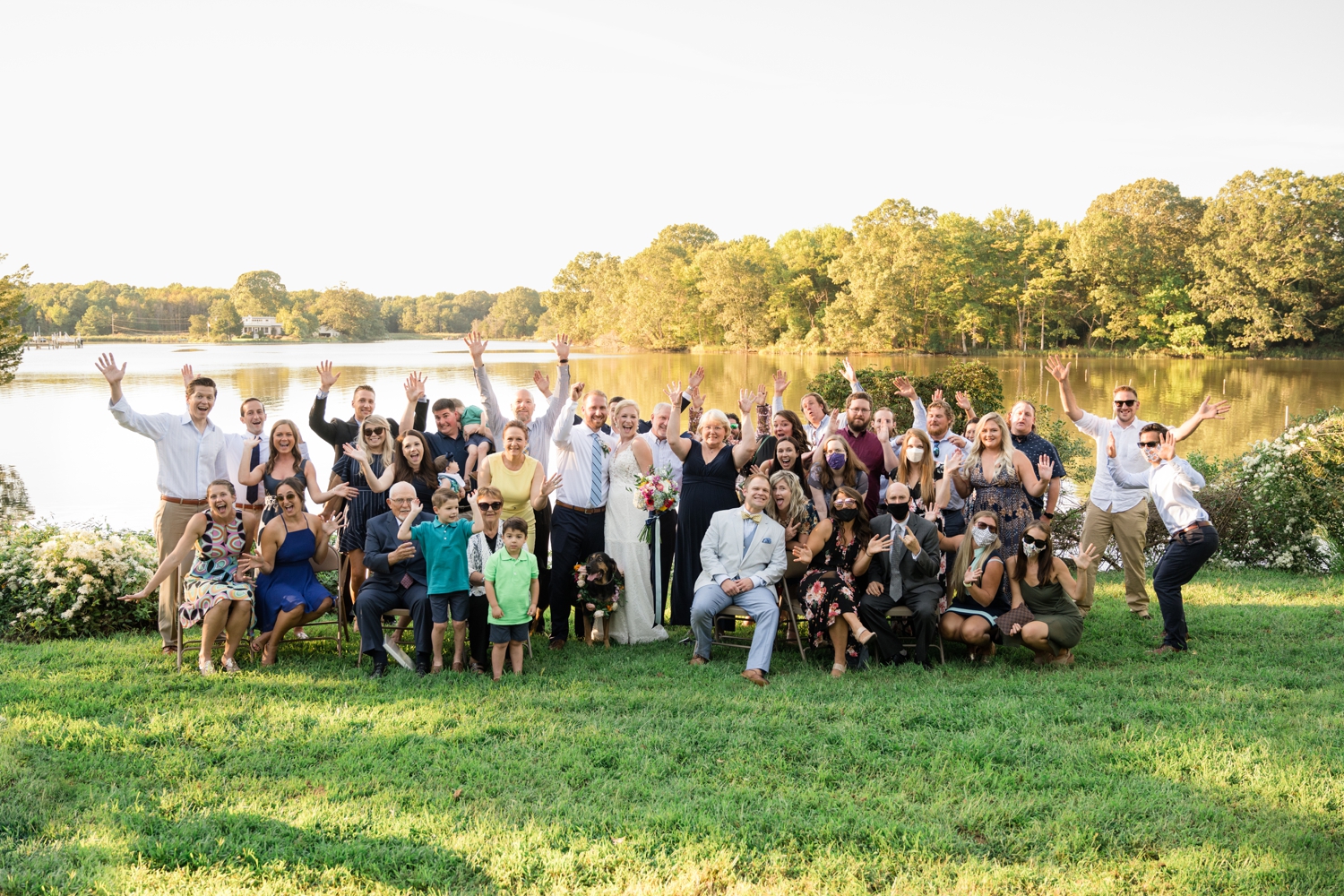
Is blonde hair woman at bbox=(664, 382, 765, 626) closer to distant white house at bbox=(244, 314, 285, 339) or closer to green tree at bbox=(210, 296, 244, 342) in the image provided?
green tree at bbox=(210, 296, 244, 342)

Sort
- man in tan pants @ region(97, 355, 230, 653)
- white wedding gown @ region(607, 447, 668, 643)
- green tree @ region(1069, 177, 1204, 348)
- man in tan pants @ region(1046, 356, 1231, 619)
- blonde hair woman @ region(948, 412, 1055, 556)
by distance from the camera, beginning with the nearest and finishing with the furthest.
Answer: man in tan pants @ region(97, 355, 230, 653), blonde hair woman @ region(948, 412, 1055, 556), white wedding gown @ region(607, 447, 668, 643), man in tan pants @ region(1046, 356, 1231, 619), green tree @ region(1069, 177, 1204, 348)

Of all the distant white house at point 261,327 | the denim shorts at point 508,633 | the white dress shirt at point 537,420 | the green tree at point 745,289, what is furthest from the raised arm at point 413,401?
the distant white house at point 261,327

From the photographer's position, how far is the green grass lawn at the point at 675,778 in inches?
147

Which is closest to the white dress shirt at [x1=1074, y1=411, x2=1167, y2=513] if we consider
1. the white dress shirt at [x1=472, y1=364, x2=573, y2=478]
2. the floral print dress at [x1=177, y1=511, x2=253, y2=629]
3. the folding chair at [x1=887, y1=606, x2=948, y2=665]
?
the folding chair at [x1=887, y1=606, x2=948, y2=665]

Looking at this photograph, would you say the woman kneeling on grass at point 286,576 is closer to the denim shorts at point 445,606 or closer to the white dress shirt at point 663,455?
the denim shorts at point 445,606

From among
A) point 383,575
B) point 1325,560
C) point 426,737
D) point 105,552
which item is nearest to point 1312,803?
point 426,737

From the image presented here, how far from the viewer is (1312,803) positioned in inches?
168

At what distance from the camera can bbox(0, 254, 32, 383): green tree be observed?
21.0 m

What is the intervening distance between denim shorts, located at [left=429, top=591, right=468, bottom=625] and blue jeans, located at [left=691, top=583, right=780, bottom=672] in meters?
1.69

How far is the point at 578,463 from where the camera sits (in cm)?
732

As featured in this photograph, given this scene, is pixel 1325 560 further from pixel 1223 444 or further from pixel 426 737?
pixel 1223 444

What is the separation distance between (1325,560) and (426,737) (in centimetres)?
976

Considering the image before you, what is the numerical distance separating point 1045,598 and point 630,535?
127 inches

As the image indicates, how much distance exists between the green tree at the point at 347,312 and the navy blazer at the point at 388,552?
11435cm
